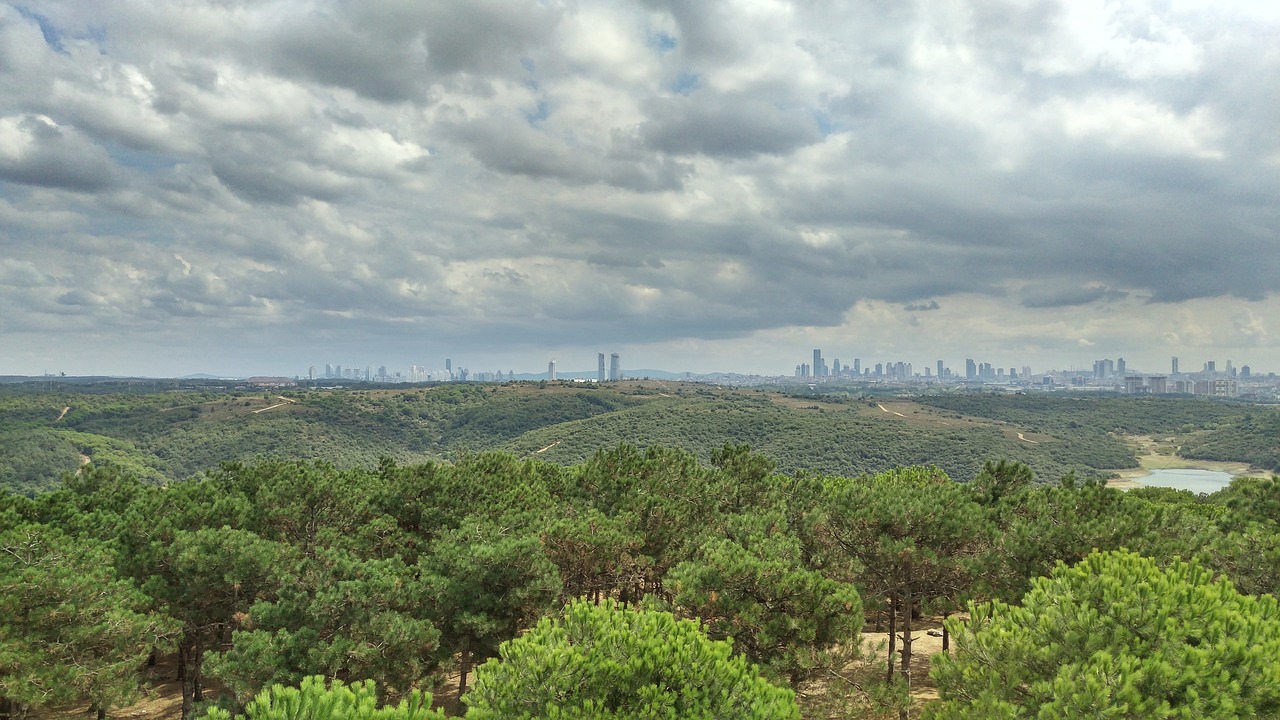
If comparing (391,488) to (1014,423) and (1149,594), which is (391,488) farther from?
(1014,423)

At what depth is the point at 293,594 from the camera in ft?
54.4

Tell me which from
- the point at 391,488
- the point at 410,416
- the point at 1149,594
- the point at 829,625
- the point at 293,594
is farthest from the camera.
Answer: the point at 410,416

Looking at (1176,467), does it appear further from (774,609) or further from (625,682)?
(625,682)

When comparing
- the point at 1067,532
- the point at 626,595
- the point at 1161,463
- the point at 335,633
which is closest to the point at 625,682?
the point at 335,633

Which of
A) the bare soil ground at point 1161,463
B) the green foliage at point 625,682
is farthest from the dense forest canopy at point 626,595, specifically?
the bare soil ground at point 1161,463

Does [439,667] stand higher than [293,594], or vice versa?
[293,594]

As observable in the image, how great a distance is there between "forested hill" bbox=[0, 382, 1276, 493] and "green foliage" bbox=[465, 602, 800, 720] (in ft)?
325

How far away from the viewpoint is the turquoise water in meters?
107

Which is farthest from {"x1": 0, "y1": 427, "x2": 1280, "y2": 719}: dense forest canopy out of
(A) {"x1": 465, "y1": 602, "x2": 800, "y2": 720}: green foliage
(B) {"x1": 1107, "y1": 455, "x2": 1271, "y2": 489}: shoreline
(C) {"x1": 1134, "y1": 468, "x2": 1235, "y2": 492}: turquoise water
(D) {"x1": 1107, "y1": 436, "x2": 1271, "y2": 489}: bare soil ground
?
(B) {"x1": 1107, "y1": 455, "x2": 1271, "y2": 489}: shoreline

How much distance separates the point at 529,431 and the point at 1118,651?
157472 mm

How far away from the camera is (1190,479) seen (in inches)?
4656

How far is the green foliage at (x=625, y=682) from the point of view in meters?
9.21

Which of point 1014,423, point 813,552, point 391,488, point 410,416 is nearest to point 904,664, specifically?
point 813,552

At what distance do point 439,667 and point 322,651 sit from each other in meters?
4.23
